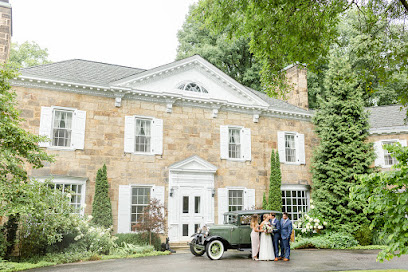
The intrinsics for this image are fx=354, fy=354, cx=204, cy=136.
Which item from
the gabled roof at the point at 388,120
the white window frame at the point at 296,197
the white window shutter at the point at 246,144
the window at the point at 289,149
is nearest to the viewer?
the white window shutter at the point at 246,144

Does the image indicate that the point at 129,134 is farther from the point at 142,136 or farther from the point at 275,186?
the point at 275,186

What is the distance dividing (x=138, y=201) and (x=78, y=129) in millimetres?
4268

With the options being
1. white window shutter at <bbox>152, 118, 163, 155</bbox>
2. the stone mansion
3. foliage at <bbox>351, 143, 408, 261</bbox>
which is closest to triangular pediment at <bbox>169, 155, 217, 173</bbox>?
the stone mansion

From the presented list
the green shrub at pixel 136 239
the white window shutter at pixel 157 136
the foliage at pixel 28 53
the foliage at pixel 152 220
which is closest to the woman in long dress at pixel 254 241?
the foliage at pixel 152 220

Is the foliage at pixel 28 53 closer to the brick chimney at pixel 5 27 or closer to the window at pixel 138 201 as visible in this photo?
the brick chimney at pixel 5 27

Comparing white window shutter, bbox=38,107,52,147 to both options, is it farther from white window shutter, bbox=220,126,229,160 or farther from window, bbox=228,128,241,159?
window, bbox=228,128,241,159

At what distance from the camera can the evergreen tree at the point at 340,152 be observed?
734 inches

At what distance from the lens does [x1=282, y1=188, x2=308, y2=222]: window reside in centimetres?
2003

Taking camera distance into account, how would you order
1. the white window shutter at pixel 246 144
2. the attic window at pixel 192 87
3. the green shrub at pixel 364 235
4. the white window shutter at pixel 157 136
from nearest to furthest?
the white window shutter at pixel 157 136
the green shrub at pixel 364 235
the attic window at pixel 192 87
the white window shutter at pixel 246 144

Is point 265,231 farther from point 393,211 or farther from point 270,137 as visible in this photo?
point 270,137

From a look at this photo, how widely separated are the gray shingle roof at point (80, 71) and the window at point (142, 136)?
250cm

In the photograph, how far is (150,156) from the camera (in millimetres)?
17000

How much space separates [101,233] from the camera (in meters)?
13.8

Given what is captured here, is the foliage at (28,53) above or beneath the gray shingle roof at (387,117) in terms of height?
above
